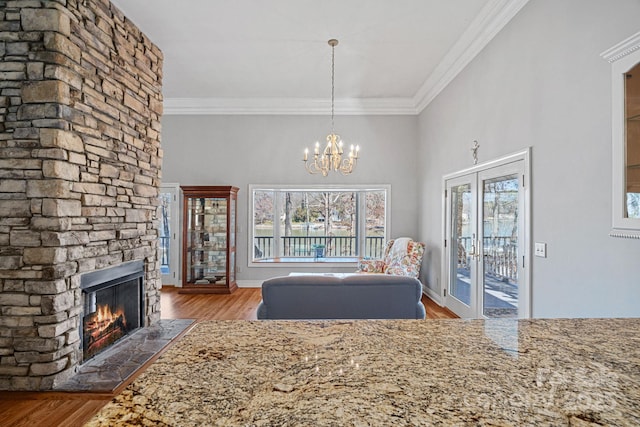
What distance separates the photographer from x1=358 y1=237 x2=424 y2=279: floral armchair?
4.77m

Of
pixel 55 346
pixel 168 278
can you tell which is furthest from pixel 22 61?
pixel 168 278

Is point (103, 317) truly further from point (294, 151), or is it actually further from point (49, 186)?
point (294, 151)

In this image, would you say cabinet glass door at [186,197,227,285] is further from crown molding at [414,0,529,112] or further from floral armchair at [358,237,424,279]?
crown molding at [414,0,529,112]

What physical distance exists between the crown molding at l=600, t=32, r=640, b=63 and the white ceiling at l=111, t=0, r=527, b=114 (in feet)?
4.67

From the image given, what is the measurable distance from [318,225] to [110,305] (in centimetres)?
423

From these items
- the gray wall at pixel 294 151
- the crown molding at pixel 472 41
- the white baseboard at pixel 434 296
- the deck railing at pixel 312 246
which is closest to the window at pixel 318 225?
the deck railing at pixel 312 246

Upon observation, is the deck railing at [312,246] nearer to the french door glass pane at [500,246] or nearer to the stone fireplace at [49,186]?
the french door glass pane at [500,246]

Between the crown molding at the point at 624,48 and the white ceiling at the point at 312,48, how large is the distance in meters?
1.42

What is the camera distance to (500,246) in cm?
323

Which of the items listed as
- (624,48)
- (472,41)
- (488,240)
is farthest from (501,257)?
(472,41)

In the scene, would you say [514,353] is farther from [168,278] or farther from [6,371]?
[168,278]

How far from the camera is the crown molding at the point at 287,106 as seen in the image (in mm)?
5789

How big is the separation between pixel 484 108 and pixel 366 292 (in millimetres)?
2374

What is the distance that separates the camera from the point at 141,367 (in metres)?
2.71
